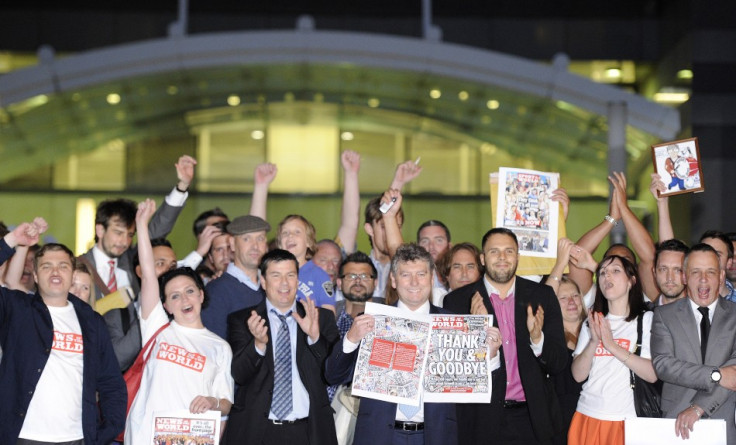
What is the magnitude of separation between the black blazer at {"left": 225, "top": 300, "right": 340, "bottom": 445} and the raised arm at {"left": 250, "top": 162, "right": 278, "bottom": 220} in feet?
7.98

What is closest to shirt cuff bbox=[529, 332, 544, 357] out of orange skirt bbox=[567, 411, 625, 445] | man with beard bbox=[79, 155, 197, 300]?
orange skirt bbox=[567, 411, 625, 445]

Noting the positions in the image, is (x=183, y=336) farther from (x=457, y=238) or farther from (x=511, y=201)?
(x=457, y=238)

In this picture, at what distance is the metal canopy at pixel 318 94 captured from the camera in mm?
17641

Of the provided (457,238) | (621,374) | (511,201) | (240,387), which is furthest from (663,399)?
(457,238)

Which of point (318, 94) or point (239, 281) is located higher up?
point (318, 94)

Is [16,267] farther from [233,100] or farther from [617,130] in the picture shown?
[233,100]

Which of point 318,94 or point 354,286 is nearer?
point 354,286

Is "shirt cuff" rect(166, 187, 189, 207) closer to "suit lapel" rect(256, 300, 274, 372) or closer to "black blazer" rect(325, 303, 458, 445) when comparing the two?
"suit lapel" rect(256, 300, 274, 372)

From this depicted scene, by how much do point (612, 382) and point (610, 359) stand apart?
160 mm

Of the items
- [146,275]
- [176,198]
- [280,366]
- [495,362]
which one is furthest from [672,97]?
[280,366]

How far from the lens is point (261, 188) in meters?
9.77

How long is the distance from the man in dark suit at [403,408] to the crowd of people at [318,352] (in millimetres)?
10

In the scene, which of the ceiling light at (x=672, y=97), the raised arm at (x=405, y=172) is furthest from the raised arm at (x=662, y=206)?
the ceiling light at (x=672, y=97)

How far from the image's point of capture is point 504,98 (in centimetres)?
1859
